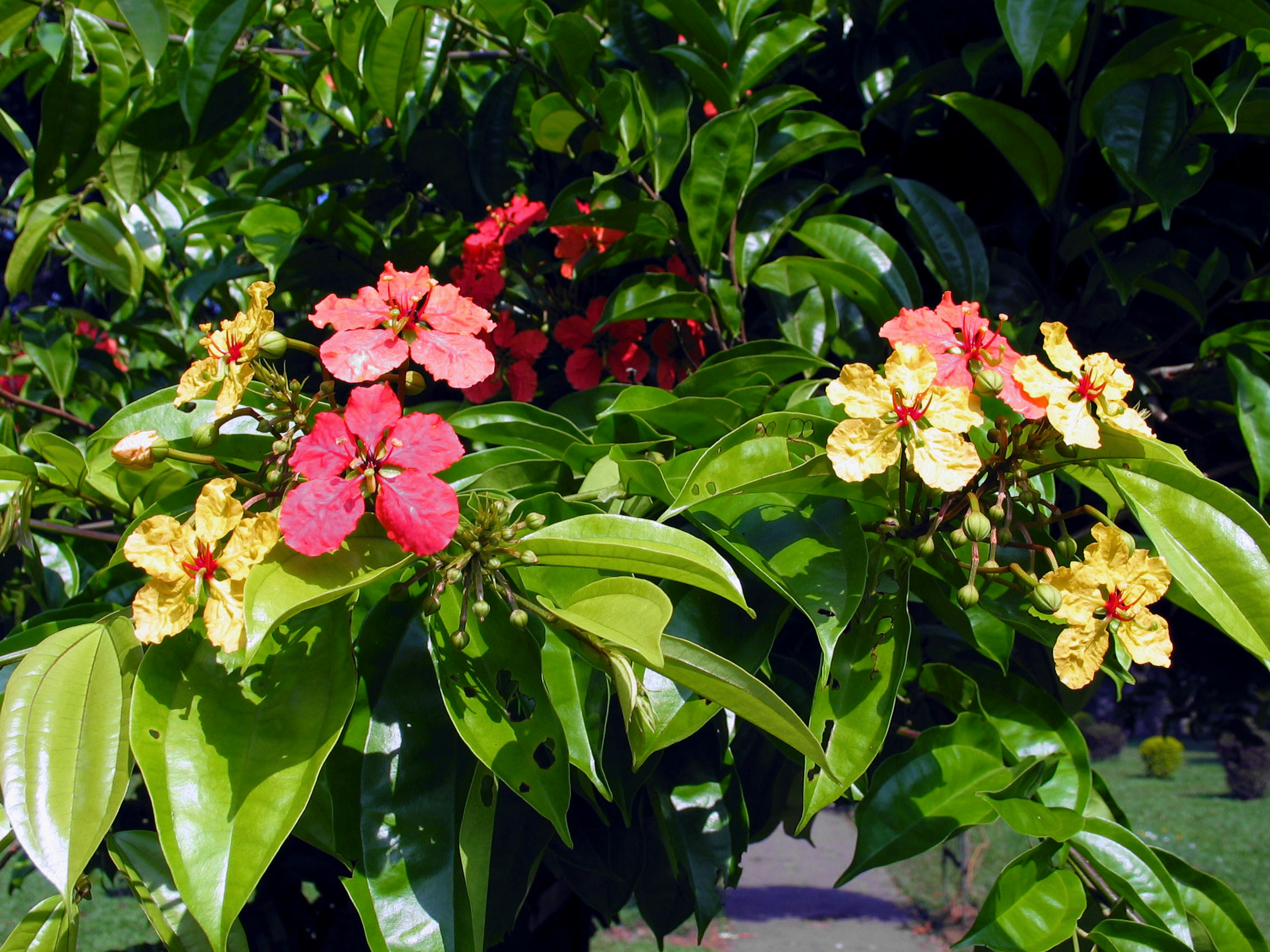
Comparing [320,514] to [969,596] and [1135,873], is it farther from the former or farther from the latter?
[1135,873]

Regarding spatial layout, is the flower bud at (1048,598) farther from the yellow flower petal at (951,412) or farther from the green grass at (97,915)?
the green grass at (97,915)

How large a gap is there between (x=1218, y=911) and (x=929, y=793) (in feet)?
1.19

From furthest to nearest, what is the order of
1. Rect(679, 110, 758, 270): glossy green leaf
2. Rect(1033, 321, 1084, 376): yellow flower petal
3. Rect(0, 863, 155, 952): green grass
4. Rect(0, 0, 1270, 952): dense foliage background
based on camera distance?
1. Rect(0, 863, 155, 952): green grass
2. Rect(679, 110, 758, 270): glossy green leaf
3. Rect(0, 0, 1270, 952): dense foliage background
4. Rect(1033, 321, 1084, 376): yellow flower petal

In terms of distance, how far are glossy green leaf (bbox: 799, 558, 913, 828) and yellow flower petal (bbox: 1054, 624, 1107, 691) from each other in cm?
13

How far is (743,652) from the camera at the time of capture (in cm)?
84

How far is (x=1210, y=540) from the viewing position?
78 cm

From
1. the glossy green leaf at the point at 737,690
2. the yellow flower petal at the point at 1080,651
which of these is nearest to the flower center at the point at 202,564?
the glossy green leaf at the point at 737,690

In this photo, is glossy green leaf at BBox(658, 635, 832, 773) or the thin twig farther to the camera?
the thin twig

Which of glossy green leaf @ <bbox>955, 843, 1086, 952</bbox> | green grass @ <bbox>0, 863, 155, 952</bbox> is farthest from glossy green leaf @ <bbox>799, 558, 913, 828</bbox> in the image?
green grass @ <bbox>0, 863, 155, 952</bbox>

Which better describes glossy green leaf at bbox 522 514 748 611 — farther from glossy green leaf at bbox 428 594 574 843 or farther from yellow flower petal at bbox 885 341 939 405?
yellow flower petal at bbox 885 341 939 405

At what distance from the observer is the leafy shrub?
36.1 ft

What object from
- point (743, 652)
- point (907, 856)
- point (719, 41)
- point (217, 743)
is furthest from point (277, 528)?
point (719, 41)

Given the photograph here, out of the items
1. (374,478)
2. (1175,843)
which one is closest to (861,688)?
(374,478)

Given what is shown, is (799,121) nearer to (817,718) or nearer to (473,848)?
(817,718)
